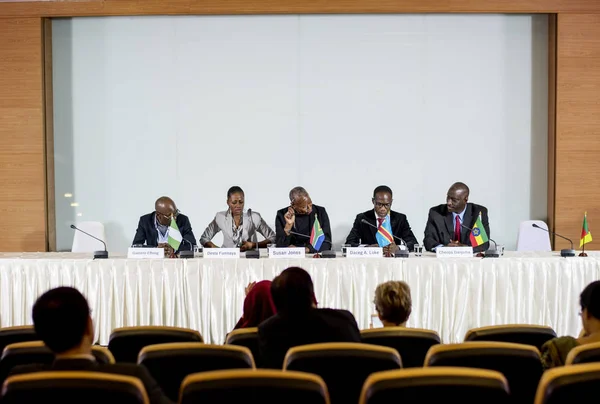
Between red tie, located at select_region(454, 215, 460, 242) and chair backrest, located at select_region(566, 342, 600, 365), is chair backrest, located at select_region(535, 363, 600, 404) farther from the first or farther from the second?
red tie, located at select_region(454, 215, 460, 242)

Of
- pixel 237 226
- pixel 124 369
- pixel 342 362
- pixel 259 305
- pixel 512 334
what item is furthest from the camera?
pixel 237 226

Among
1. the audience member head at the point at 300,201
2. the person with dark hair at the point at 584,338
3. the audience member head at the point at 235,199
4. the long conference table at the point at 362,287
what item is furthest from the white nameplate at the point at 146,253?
the person with dark hair at the point at 584,338

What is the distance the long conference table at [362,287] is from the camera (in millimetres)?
4531

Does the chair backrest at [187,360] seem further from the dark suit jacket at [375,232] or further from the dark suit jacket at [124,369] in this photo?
the dark suit jacket at [375,232]

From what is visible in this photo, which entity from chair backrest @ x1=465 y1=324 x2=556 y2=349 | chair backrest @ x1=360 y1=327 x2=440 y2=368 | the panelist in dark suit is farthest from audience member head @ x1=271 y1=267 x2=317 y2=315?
the panelist in dark suit

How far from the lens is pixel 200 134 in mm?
7426

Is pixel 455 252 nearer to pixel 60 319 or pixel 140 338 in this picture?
pixel 140 338

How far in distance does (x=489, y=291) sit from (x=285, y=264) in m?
1.35

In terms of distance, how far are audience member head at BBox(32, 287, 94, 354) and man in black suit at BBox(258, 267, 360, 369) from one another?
0.78 metres

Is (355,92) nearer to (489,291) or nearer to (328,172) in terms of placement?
(328,172)

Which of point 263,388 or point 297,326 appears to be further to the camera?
point 297,326

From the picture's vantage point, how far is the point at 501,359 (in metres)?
2.08

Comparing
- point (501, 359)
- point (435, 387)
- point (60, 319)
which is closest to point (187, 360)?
point (60, 319)

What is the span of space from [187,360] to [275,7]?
5.61m
